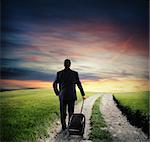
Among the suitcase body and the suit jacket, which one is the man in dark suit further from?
the suitcase body

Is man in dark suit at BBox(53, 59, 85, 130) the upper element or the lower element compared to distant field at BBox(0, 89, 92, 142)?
upper

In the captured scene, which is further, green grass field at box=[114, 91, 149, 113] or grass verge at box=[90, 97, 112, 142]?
green grass field at box=[114, 91, 149, 113]

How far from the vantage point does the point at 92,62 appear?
8.21m

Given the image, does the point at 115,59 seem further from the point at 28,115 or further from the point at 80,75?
the point at 28,115

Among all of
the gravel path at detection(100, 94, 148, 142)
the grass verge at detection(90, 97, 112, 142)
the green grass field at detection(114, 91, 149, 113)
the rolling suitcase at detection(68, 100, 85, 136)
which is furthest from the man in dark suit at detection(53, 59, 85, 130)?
the green grass field at detection(114, 91, 149, 113)

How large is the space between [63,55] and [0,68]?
1.64m

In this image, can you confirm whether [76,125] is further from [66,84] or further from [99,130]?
[66,84]

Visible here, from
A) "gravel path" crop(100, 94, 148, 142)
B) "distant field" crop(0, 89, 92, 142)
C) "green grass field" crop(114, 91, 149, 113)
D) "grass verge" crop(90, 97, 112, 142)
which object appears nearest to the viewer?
"distant field" crop(0, 89, 92, 142)

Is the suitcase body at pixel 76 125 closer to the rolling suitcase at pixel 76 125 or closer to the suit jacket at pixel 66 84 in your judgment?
the rolling suitcase at pixel 76 125

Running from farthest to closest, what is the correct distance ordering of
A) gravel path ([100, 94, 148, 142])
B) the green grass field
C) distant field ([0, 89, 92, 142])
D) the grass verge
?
the green grass field, gravel path ([100, 94, 148, 142]), the grass verge, distant field ([0, 89, 92, 142])

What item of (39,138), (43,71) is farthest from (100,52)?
(39,138)

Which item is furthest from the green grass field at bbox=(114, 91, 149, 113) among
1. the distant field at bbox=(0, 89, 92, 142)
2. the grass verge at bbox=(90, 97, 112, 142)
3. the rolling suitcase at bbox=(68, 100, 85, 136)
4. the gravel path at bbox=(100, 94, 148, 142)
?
the distant field at bbox=(0, 89, 92, 142)

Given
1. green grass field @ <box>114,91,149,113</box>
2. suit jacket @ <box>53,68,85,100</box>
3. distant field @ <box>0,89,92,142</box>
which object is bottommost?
distant field @ <box>0,89,92,142</box>

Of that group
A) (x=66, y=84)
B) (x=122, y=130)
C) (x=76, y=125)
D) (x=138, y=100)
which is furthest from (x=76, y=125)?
(x=138, y=100)
